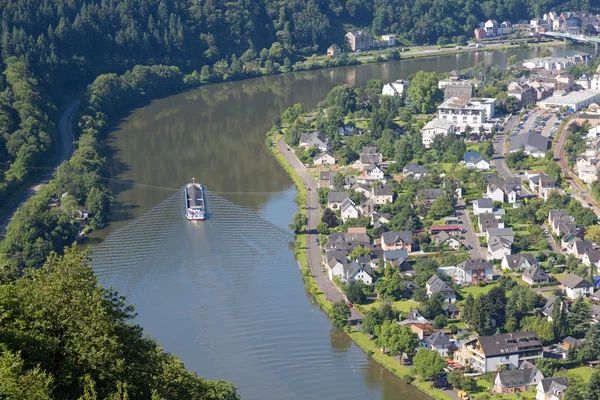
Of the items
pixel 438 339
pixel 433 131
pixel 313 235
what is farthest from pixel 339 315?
pixel 433 131

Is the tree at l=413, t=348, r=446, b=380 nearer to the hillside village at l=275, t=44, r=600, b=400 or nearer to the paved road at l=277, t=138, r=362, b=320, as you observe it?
the hillside village at l=275, t=44, r=600, b=400

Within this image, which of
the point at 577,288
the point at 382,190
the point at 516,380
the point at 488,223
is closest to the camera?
the point at 516,380

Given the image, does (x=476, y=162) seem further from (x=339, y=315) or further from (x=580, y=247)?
(x=339, y=315)

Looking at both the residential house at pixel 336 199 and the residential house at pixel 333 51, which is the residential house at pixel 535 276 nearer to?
the residential house at pixel 336 199

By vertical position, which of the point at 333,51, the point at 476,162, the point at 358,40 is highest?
the point at 358,40

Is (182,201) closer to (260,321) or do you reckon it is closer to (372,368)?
(260,321)

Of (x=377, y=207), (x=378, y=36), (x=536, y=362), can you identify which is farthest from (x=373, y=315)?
(x=378, y=36)

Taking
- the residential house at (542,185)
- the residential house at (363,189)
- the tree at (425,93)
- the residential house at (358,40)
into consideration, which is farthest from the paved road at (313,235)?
the residential house at (358,40)

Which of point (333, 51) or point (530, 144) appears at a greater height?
point (333, 51)
